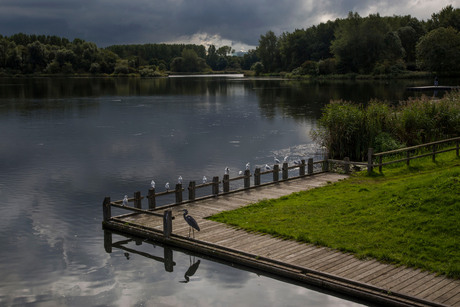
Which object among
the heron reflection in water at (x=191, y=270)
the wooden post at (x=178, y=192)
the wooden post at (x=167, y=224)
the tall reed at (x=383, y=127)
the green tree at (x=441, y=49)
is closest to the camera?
the heron reflection in water at (x=191, y=270)

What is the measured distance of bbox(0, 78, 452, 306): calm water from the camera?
16.5 meters

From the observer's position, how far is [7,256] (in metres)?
20.1

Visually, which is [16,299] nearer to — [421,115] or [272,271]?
[272,271]

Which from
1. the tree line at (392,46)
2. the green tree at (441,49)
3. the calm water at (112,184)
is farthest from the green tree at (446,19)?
the calm water at (112,184)

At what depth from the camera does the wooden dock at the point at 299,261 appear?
14.0 m

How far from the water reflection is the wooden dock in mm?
333

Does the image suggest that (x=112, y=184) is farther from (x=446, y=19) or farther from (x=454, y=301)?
(x=446, y=19)

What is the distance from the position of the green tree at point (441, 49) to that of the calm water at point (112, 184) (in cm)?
7280

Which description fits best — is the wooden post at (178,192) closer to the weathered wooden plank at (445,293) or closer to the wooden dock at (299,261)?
the wooden dock at (299,261)

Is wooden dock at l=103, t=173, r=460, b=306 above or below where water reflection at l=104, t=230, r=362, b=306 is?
above

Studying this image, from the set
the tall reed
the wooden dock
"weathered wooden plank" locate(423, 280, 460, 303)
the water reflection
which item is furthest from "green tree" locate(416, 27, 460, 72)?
"weathered wooden plank" locate(423, 280, 460, 303)

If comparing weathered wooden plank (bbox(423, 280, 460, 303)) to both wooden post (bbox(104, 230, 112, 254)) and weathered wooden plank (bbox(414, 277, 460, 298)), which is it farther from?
wooden post (bbox(104, 230, 112, 254))

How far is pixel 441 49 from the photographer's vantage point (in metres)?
135

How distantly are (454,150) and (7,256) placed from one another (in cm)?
2684
